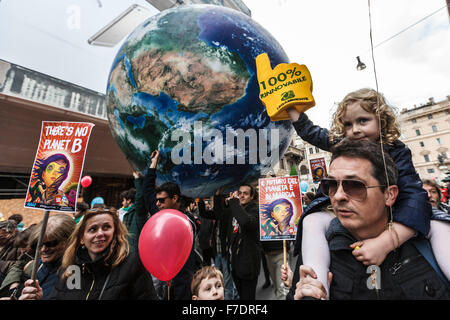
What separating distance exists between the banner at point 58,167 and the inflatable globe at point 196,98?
0.40m

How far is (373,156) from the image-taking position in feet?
2.83

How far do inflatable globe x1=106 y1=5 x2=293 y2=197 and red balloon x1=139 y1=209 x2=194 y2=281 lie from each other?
0.50 m

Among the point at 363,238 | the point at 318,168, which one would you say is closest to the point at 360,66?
the point at 363,238

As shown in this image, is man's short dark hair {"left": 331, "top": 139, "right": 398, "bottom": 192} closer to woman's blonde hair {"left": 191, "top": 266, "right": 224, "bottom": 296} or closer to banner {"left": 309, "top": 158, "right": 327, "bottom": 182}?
woman's blonde hair {"left": 191, "top": 266, "right": 224, "bottom": 296}

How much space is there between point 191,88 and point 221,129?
419 millimetres

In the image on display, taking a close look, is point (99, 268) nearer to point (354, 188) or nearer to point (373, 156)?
point (354, 188)

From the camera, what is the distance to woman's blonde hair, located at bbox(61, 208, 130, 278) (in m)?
1.55

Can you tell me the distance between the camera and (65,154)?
1897 mm

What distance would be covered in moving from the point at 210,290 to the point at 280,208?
3.34 ft

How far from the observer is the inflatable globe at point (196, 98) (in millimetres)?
1823

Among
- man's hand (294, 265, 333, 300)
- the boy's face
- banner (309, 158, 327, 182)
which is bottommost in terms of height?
the boy's face

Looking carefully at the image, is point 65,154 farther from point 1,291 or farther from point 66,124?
point 1,291

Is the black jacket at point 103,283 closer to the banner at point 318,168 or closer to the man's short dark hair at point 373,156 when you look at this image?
the man's short dark hair at point 373,156

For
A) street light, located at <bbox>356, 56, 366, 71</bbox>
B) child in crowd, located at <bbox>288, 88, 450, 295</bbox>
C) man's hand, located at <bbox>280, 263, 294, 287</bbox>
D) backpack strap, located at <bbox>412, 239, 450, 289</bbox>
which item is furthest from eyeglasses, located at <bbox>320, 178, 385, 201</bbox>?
street light, located at <bbox>356, 56, 366, 71</bbox>
